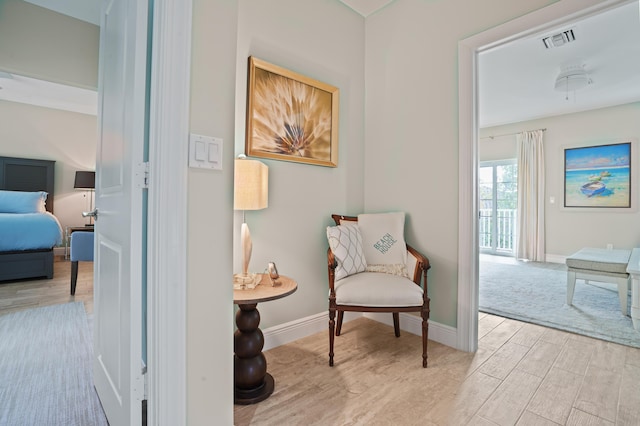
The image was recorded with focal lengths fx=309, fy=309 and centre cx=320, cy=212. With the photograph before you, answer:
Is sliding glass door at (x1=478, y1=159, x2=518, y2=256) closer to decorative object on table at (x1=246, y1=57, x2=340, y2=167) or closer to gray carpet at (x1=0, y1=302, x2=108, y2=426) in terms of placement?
decorative object on table at (x1=246, y1=57, x2=340, y2=167)

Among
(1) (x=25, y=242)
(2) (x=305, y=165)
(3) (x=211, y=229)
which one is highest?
(2) (x=305, y=165)

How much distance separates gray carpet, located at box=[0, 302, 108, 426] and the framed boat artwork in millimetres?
6667

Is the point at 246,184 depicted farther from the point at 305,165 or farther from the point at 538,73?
the point at 538,73

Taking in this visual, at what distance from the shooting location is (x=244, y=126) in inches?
82.0

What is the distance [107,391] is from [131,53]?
143cm

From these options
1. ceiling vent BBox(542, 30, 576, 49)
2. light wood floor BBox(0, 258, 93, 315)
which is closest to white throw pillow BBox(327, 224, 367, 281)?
light wood floor BBox(0, 258, 93, 315)

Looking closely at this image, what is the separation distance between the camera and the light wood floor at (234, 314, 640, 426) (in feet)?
4.75

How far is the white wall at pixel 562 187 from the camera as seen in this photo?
15.6ft

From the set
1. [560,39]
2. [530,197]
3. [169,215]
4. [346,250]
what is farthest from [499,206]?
[169,215]

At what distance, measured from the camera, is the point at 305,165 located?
2424 mm

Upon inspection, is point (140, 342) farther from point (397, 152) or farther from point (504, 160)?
point (504, 160)

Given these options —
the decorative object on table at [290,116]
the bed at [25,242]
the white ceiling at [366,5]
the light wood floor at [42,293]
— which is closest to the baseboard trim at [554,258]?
the decorative object on table at [290,116]

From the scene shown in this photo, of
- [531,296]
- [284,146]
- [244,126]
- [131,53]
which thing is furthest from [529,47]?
[131,53]

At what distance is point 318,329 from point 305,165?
4.31ft
